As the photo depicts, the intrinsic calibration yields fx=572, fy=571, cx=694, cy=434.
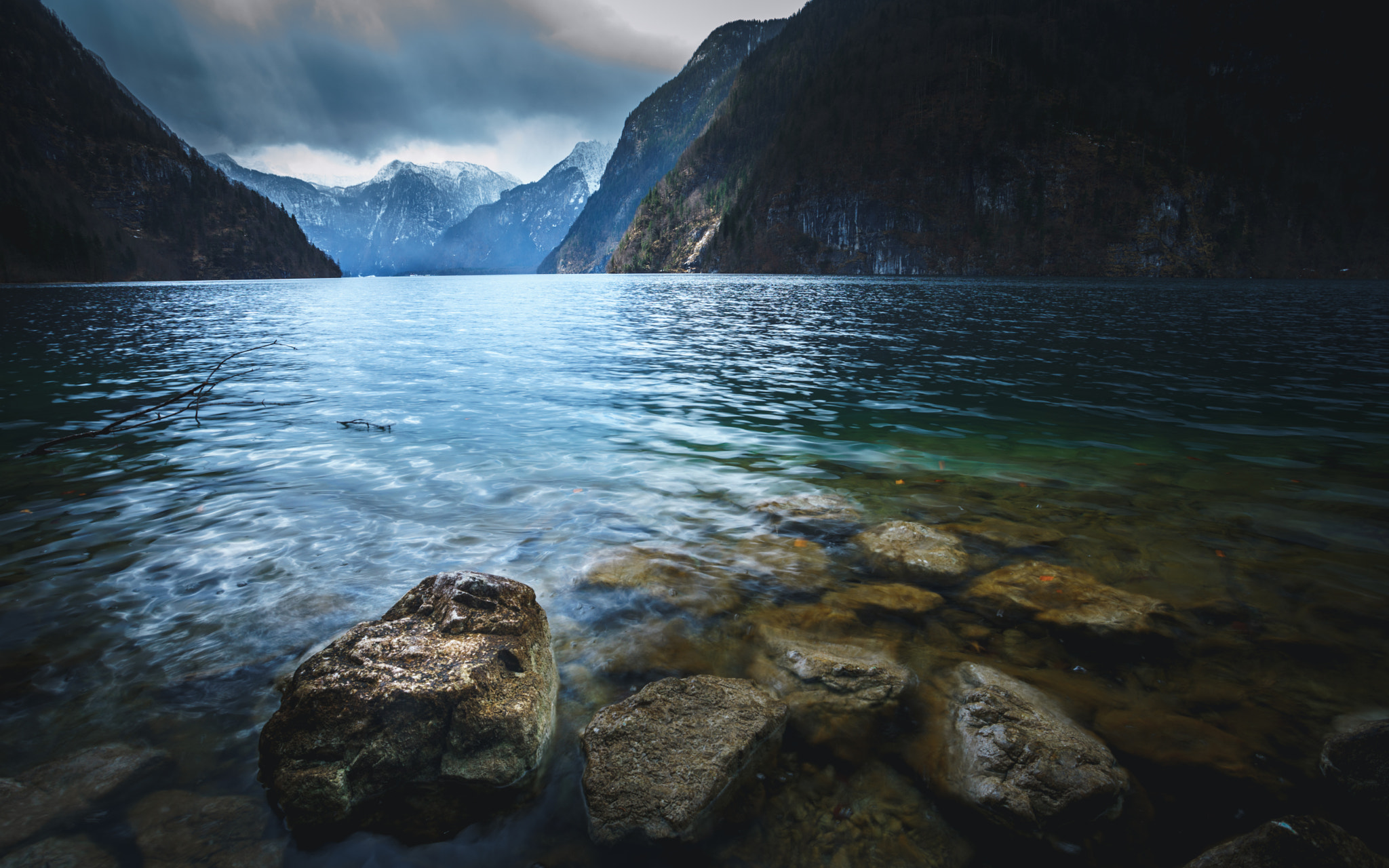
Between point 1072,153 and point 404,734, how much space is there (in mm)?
181553

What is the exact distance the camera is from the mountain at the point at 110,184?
5295 inches

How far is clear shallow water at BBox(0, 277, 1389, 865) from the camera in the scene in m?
4.35

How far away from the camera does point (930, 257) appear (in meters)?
143

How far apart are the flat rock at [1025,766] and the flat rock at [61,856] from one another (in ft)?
15.7

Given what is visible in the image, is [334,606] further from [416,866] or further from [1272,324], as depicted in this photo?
[1272,324]

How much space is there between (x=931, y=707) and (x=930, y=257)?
514 feet

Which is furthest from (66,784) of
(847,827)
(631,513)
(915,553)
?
(915,553)

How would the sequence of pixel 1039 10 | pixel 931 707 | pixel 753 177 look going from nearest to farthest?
pixel 931 707 < pixel 753 177 < pixel 1039 10

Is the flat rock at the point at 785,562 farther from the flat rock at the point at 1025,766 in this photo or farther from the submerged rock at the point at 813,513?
the flat rock at the point at 1025,766

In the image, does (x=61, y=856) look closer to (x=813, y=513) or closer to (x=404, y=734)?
(x=404, y=734)

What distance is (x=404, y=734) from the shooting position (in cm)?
368

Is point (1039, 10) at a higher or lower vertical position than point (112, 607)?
higher

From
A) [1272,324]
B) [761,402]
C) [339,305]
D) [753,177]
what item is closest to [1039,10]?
[753,177]

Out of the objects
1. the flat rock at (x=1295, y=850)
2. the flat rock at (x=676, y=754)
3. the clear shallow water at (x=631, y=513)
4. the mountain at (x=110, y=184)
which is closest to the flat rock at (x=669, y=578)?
the clear shallow water at (x=631, y=513)
